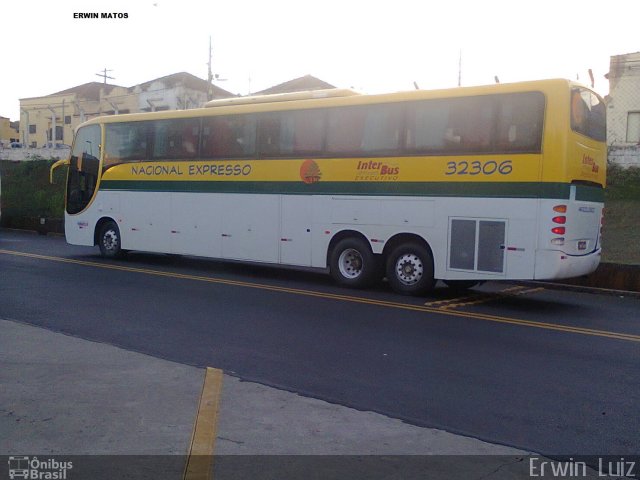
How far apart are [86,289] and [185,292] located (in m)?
1.76

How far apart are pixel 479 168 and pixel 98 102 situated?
54.1 meters

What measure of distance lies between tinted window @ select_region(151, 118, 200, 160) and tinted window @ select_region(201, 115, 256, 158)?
356 mm

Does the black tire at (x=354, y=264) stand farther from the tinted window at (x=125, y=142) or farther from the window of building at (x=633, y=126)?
the window of building at (x=633, y=126)

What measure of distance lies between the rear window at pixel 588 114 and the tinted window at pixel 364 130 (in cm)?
316

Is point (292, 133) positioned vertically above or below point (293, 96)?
below

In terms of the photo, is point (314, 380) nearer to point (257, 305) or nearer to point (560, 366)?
point (560, 366)

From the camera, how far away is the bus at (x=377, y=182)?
1150 cm

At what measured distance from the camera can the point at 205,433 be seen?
496 cm

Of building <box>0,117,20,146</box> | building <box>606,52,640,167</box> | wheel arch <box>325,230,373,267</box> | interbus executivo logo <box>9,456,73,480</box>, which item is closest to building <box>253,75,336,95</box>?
building <box>606,52,640,167</box>

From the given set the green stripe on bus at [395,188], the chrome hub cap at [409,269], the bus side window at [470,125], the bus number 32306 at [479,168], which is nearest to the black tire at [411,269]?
the chrome hub cap at [409,269]

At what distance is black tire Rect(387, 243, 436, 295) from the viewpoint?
12.8 metres

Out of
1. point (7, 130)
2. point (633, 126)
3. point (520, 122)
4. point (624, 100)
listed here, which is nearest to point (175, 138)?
point (520, 122)

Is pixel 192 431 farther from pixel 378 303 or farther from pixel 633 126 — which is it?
pixel 633 126

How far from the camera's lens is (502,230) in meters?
11.9
